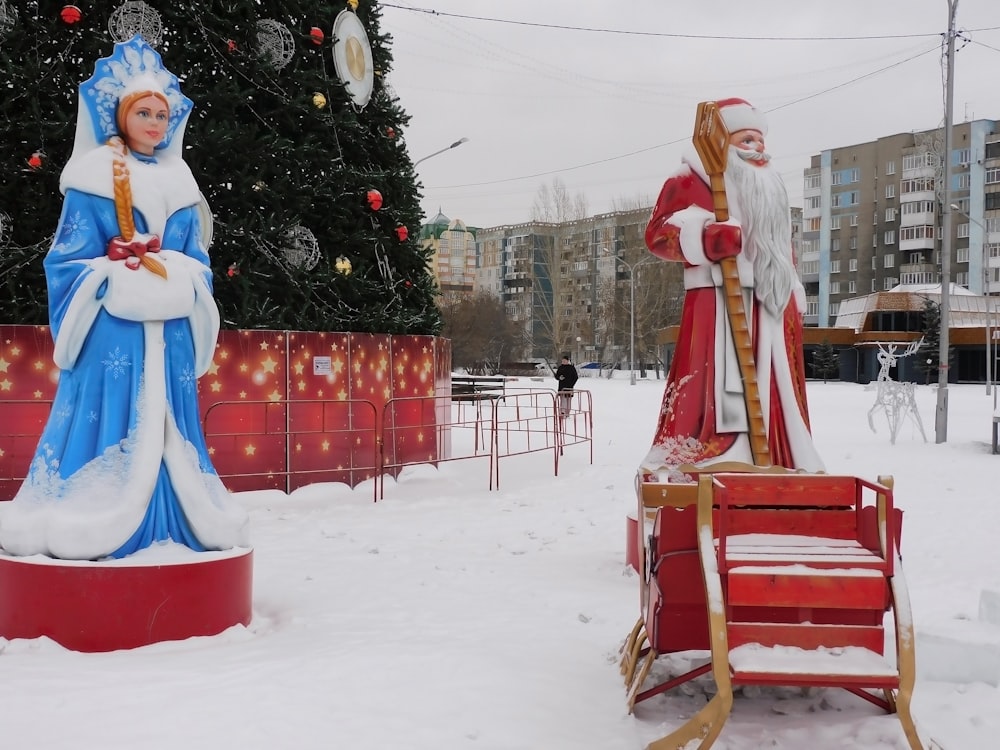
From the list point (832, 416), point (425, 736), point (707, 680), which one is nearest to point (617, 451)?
point (832, 416)

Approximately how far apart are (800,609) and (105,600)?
342 centimetres

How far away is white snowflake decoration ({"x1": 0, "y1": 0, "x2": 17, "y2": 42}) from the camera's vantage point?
9922 millimetres

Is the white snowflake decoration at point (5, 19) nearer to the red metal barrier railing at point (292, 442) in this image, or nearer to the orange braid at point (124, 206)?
the red metal barrier railing at point (292, 442)

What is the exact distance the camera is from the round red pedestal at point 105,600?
495cm

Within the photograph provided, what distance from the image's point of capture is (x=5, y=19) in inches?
392

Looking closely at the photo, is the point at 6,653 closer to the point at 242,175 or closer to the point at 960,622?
the point at 960,622

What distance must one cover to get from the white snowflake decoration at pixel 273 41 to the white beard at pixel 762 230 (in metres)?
6.33

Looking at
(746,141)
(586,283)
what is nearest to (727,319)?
(746,141)

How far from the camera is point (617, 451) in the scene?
54.7ft

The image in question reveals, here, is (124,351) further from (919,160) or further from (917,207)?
(919,160)

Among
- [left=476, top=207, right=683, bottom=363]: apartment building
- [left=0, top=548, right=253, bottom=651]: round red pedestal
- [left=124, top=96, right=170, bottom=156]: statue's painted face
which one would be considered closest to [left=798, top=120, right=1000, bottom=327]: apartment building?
[left=476, top=207, right=683, bottom=363]: apartment building

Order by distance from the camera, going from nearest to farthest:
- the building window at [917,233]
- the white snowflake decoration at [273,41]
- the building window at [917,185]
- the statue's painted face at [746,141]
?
the statue's painted face at [746,141] < the white snowflake decoration at [273,41] < the building window at [917,185] < the building window at [917,233]

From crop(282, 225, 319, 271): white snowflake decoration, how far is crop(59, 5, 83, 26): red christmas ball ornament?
3036 millimetres

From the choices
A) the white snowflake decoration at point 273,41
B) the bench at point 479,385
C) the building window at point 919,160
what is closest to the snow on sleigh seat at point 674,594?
the white snowflake decoration at point 273,41
